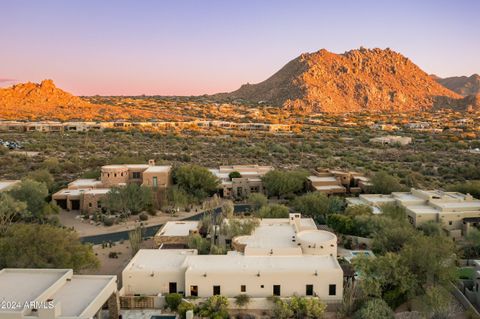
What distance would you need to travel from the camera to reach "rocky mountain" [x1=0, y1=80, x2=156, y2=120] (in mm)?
118125

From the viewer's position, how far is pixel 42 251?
19172mm

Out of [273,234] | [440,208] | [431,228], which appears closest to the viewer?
[273,234]

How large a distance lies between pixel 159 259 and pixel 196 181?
16.6 metres

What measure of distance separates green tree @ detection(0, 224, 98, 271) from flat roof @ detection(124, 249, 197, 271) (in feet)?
6.17

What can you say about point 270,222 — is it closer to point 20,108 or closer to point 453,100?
point 20,108

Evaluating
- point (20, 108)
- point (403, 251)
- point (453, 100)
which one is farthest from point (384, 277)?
point (453, 100)

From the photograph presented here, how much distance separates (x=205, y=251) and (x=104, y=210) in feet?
44.2

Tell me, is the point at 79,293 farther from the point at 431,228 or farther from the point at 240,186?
the point at 240,186

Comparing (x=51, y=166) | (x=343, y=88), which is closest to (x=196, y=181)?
(x=51, y=166)

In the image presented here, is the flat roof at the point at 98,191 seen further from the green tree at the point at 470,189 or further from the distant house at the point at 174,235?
the green tree at the point at 470,189

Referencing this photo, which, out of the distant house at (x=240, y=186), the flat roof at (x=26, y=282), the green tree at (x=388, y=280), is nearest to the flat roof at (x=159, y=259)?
the flat roof at (x=26, y=282)

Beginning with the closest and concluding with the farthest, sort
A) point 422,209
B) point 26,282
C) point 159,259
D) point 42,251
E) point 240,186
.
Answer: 1. point 26,282
2. point 42,251
3. point 159,259
4. point 422,209
5. point 240,186

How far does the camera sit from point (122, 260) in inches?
925

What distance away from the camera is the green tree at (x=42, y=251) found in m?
18.9
